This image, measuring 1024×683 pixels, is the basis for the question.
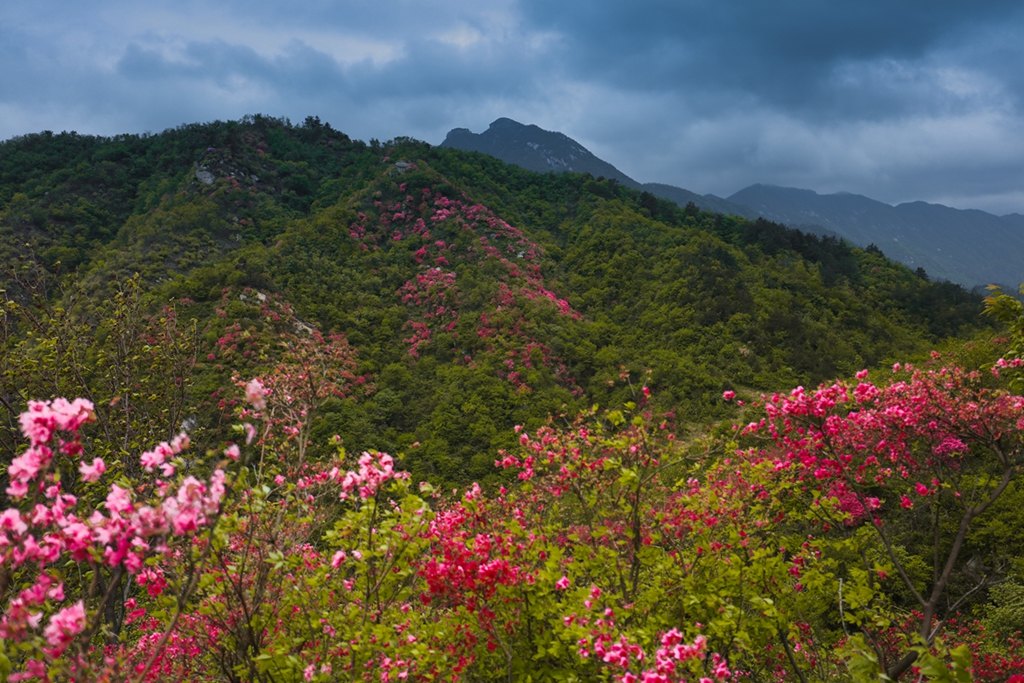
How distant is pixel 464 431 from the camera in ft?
77.3

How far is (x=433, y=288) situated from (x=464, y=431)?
1344 cm

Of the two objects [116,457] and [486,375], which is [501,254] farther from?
[116,457]

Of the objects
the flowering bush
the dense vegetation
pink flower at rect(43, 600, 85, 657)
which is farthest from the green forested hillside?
pink flower at rect(43, 600, 85, 657)

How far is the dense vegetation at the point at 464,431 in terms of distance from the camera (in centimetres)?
394

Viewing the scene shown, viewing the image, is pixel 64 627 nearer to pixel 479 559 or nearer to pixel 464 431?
pixel 479 559

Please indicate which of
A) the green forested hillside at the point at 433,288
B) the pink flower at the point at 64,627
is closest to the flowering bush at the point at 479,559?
the pink flower at the point at 64,627

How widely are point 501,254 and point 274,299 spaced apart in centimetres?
1531

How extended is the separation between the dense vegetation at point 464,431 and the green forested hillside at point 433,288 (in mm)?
227

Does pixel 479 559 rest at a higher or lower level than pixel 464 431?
higher

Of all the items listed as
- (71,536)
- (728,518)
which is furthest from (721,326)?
(71,536)

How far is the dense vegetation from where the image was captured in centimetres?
394

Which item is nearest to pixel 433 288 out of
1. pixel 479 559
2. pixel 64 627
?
pixel 479 559

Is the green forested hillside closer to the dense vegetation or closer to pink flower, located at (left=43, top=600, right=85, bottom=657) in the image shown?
the dense vegetation

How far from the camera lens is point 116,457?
357 inches
